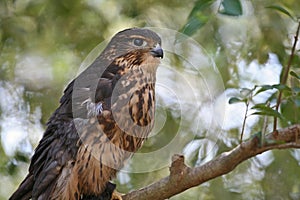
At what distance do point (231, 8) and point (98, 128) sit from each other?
1374mm

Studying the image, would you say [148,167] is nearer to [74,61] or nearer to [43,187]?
[74,61]

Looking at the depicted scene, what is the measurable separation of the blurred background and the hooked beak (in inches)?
34.9

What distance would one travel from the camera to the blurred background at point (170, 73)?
542cm

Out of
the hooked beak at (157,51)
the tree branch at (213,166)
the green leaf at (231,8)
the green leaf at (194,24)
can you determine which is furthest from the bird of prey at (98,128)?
the green leaf at (231,8)

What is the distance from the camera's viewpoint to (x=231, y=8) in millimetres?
3006

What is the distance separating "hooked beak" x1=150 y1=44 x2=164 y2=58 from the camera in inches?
172

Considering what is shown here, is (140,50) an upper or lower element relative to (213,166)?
upper

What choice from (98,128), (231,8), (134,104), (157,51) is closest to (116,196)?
(98,128)

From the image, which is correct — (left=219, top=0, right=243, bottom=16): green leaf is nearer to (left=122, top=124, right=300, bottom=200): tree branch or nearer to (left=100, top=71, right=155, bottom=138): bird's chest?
(left=122, top=124, right=300, bottom=200): tree branch

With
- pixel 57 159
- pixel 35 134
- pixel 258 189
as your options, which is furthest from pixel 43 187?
pixel 258 189

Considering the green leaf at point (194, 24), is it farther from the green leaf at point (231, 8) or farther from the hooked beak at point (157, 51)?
the hooked beak at point (157, 51)

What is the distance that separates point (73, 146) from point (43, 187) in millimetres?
286

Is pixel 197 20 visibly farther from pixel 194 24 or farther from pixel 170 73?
pixel 170 73

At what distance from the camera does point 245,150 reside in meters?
3.21
